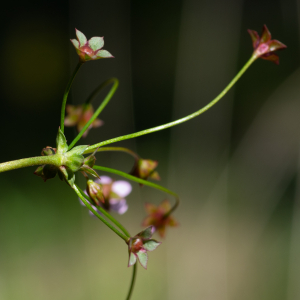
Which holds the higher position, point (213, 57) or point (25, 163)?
point (213, 57)

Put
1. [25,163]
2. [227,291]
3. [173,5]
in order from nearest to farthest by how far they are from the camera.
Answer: [25,163] < [227,291] < [173,5]

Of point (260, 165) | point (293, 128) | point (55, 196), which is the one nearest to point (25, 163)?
point (55, 196)

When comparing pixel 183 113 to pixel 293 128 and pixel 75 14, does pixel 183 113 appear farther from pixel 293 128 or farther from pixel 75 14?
pixel 75 14

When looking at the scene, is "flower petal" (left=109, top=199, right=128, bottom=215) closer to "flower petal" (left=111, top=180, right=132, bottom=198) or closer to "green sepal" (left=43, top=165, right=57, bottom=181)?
"flower petal" (left=111, top=180, right=132, bottom=198)

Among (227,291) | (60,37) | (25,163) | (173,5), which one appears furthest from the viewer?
(173,5)

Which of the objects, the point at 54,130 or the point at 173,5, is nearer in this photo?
the point at 54,130

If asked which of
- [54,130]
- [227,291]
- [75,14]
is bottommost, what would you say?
[227,291]

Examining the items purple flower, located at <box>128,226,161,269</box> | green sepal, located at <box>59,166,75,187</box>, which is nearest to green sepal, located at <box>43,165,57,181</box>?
green sepal, located at <box>59,166,75,187</box>

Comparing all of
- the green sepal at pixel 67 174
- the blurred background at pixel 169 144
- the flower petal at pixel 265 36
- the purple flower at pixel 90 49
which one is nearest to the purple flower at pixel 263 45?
the flower petal at pixel 265 36
